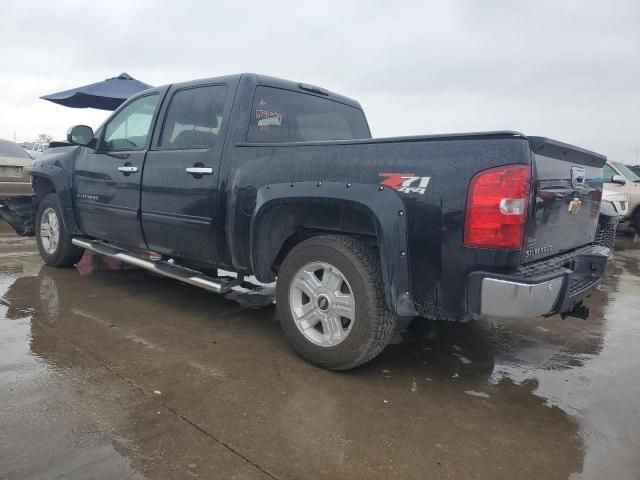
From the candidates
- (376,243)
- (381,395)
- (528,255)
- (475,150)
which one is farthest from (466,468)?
(475,150)

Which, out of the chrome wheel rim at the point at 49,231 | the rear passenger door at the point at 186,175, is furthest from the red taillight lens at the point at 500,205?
the chrome wheel rim at the point at 49,231

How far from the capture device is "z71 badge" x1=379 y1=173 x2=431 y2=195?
2.54 metres

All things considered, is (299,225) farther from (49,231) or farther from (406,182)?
(49,231)

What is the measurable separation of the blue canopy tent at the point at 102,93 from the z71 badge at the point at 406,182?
924cm

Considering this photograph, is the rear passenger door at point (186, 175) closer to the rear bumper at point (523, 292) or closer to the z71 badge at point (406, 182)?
the z71 badge at point (406, 182)

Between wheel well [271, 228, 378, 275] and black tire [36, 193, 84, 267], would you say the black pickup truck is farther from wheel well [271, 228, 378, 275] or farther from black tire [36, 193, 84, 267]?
black tire [36, 193, 84, 267]

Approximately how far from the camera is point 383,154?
2717 millimetres

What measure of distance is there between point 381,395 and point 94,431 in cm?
150

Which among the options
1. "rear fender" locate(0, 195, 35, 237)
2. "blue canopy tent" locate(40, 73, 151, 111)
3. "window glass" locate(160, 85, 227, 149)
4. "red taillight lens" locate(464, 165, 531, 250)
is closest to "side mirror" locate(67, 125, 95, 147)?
"window glass" locate(160, 85, 227, 149)

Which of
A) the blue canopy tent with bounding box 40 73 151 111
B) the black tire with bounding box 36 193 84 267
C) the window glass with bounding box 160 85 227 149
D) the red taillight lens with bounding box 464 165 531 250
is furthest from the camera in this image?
the blue canopy tent with bounding box 40 73 151 111

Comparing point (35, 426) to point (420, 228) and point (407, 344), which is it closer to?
point (420, 228)

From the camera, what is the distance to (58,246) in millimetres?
5422

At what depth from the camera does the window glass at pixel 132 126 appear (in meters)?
4.36

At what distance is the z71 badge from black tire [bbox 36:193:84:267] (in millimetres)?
4027
